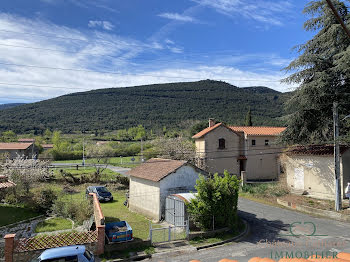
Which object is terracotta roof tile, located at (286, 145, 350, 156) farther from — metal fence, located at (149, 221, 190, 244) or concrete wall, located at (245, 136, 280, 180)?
metal fence, located at (149, 221, 190, 244)

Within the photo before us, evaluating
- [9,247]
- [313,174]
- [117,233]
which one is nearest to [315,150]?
[313,174]

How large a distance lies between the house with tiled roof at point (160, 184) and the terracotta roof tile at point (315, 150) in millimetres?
10259

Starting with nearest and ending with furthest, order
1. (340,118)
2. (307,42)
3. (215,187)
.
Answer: (215,187)
(340,118)
(307,42)

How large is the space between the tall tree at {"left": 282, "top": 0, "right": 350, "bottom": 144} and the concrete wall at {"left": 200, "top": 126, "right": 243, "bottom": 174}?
11.5 meters

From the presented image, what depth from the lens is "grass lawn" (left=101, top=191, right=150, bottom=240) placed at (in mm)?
17203

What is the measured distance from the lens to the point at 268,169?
3812cm

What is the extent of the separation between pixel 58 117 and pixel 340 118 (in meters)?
123

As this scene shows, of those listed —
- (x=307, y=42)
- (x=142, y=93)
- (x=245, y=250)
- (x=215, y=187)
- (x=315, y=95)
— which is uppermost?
(x=142, y=93)

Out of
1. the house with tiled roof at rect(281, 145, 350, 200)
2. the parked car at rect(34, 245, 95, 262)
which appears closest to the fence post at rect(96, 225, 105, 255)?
the parked car at rect(34, 245, 95, 262)

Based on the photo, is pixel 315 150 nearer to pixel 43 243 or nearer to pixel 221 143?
pixel 221 143

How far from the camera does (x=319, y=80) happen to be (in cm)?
2211

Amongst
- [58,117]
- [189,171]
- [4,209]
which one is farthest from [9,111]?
[189,171]

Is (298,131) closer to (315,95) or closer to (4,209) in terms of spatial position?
(315,95)

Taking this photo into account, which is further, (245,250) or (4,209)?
(4,209)
